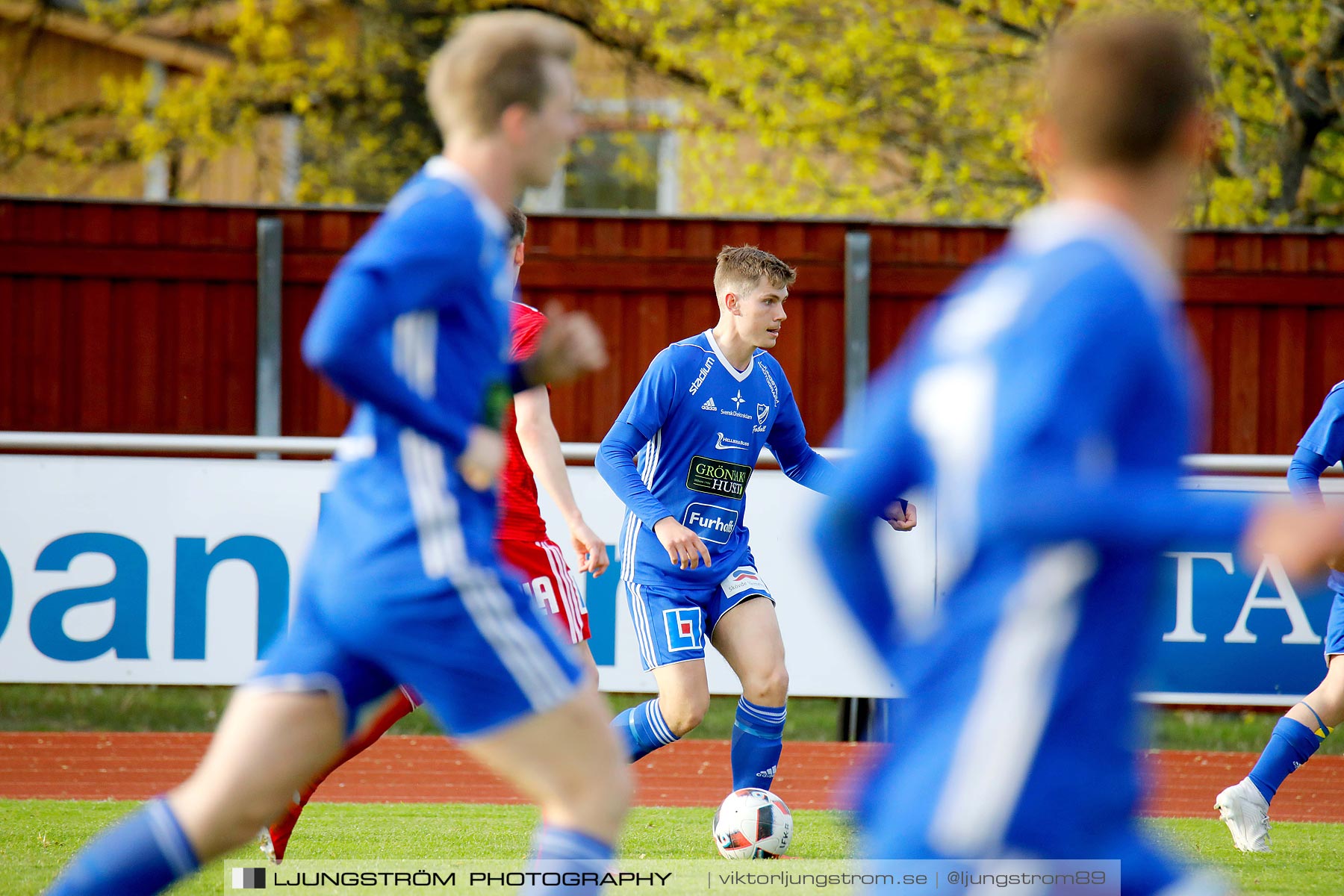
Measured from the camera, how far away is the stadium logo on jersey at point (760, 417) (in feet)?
19.4

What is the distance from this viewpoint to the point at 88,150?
1783 cm

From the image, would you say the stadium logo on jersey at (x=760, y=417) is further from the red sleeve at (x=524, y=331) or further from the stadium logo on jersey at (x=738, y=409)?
the red sleeve at (x=524, y=331)

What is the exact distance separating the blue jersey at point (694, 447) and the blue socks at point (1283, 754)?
2263 mm

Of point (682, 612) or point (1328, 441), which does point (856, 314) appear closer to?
point (1328, 441)

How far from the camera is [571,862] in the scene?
257 cm

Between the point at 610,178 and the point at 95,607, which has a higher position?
the point at 610,178

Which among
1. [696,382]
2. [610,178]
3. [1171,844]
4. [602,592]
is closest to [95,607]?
[602,592]

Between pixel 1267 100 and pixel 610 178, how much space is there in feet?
27.8

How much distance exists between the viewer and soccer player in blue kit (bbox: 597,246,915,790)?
18.2 feet

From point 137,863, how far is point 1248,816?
4548 mm

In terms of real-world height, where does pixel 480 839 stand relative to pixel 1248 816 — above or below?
below

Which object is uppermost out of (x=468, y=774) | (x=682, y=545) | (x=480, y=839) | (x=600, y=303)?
(x=600, y=303)

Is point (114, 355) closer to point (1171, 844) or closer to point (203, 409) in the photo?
point (203, 409)

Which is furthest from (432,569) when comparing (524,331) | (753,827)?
(753,827)
